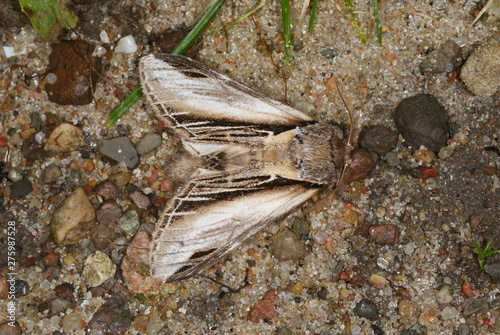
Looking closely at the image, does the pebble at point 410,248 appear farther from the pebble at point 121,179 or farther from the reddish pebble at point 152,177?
the pebble at point 121,179

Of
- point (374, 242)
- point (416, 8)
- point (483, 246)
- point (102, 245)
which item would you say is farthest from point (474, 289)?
point (102, 245)

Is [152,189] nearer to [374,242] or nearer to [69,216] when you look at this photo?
[69,216]

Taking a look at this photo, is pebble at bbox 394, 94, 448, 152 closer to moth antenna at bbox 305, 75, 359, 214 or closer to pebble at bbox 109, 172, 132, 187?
moth antenna at bbox 305, 75, 359, 214

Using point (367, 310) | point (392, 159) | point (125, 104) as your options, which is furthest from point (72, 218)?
point (392, 159)

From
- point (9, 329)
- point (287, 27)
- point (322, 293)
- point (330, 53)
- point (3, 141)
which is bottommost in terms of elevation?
point (9, 329)

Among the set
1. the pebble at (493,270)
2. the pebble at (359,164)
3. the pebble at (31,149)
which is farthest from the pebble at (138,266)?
the pebble at (493,270)

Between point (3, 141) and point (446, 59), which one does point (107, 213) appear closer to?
point (3, 141)

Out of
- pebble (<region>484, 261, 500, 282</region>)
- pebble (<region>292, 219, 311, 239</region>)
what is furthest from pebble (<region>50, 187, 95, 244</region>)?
pebble (<region>484, 261, 500, 282</region>)
